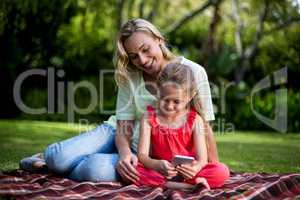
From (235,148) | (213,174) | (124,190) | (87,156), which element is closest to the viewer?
(124,190)

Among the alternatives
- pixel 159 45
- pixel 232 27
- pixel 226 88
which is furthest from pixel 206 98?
pixel 232 27

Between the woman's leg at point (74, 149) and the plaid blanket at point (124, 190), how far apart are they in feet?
0.45

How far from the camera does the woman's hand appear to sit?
3912 mm

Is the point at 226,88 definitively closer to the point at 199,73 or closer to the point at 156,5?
the point at 156,5

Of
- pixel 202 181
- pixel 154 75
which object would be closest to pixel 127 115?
pixel 154 75

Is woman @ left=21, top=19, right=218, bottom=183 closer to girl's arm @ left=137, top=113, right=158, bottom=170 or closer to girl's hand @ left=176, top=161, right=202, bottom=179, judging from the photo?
girl's arm @ left=137, top=113, right=158, bottom=170

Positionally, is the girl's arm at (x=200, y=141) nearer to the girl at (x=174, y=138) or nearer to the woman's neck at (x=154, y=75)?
the girl at (x=174, y=138)

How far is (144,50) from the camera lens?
13.4ft

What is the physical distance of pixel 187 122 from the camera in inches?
159

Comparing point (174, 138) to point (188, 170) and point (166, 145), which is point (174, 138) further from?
point (188, 170)

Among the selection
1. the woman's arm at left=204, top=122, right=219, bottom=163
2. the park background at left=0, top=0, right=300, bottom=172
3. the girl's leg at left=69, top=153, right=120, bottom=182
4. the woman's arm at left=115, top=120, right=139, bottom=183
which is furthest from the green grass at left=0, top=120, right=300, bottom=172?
the woman's arm at left=204, top=122, right=219, bottom=163

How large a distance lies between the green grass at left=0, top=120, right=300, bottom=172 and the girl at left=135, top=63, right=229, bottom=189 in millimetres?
1554

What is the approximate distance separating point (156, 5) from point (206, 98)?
996 centimetres

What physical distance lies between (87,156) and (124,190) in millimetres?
639
